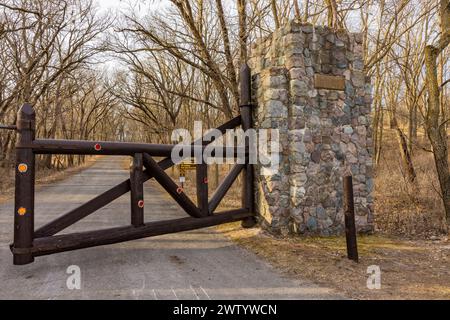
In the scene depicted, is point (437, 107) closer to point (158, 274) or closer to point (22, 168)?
point (158, 274)

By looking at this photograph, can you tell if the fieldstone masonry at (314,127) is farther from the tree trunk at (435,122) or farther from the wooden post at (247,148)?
the tree trunk at (435,122)

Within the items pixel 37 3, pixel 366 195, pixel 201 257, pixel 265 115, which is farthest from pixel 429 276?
pixel 37 3

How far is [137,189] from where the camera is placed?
5.58 meters

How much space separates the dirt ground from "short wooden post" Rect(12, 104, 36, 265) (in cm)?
347

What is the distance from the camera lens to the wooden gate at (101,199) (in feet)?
15.3

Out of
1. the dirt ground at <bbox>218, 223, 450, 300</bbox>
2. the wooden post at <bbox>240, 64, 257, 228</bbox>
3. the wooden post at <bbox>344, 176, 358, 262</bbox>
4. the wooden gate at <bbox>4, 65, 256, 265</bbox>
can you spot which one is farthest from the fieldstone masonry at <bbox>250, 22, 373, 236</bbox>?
the wooden post at <bbox>344, 176, 358, 262</bbox>

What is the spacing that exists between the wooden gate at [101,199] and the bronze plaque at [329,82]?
6.54 feet

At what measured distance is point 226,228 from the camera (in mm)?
7746

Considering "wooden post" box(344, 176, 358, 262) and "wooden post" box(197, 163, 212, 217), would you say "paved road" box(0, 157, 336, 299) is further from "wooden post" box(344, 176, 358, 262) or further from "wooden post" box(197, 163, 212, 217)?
"wooden post" box(344, 176, 358, 262)

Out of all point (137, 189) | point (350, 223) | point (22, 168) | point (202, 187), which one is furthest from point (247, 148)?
point (22, 168)

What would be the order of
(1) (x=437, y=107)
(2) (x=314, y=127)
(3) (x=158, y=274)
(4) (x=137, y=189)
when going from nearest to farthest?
1. (3) (x=158, y=274)
2. (4) (x=137, y=189)
3. (2) (x=314, y=127)
4. (1) (x=437, y=107)

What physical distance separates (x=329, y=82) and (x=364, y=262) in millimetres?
3639
